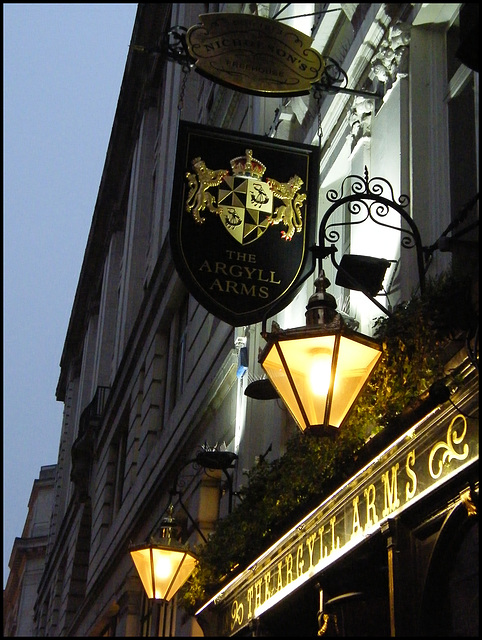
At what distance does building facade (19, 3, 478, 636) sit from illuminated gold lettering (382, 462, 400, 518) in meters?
0.05

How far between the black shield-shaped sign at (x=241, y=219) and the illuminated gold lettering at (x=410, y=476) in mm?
2952

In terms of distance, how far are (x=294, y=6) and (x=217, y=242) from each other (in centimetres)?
700

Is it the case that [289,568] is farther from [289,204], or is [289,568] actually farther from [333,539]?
[289,204]

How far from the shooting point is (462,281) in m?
7.70

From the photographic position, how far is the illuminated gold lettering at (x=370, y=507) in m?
8.95

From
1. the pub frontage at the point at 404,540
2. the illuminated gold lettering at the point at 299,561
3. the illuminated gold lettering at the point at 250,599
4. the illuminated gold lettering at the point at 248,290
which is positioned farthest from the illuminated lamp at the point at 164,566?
the illuminated gold lettering at the point at 248,290

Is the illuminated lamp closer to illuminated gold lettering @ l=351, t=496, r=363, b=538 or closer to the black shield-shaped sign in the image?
the black shield-shaped sign

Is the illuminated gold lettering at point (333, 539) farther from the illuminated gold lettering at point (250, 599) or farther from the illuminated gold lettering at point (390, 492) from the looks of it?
the illuminated gold lettering at point (250, 599)

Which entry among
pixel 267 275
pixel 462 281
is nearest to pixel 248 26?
pixel 267 275

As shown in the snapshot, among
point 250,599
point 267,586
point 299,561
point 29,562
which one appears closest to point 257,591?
point 250,599

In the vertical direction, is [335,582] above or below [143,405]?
below

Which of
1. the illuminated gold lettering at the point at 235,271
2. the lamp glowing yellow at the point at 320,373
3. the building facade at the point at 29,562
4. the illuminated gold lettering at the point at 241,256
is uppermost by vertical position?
the building facade at the point at 29,562

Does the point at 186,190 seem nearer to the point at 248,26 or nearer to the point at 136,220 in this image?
the point at 248,26

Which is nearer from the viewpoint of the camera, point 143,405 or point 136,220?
point 143,405
